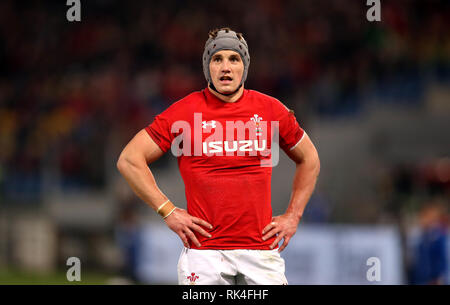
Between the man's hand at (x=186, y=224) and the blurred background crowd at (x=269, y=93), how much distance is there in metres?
8.54

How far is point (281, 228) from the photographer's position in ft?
16.2

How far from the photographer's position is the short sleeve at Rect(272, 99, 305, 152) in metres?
4.99

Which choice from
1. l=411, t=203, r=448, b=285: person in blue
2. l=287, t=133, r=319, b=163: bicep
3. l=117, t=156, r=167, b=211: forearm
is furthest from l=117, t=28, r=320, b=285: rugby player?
l=411, t=203, r=448, b=285: person in blue

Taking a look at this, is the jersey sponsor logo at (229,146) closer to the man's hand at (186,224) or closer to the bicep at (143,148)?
the bicep at (143,148)

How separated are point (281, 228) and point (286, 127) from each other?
67cm

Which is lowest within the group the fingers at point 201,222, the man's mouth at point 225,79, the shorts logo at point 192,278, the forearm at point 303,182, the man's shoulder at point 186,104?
the shorts logo at point 192,278

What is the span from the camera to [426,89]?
1544 cm

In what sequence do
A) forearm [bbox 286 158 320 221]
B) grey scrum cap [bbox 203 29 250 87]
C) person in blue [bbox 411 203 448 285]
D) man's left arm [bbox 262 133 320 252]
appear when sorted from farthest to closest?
1. person in blue [bbox 411 203 448 285]
2. forearm [bbox 286 158 320 221]
3. man's left arm [bbox 262 133 320 252]
4. grey scrum cap [bbox 203 29 250 87]

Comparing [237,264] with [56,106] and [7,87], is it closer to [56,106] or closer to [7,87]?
[56,106]

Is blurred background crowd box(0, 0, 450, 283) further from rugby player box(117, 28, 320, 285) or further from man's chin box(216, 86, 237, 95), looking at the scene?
man's chin box(216, 86, 237, 95)

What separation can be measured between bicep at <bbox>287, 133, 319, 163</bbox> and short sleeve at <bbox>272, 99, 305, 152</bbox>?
0.10 ft

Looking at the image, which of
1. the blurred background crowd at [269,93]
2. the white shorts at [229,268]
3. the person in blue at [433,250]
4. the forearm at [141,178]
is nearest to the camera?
the white shorts at [229,268]

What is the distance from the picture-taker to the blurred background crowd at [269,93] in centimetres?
1498

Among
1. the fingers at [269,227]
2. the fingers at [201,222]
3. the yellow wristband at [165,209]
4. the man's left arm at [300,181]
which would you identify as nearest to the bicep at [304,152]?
the man's left arm at [300,181]
